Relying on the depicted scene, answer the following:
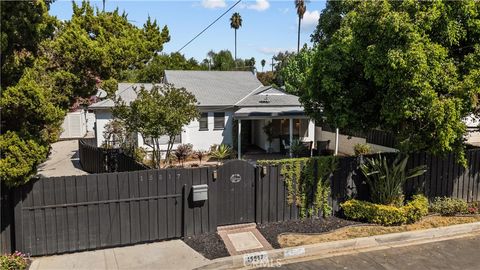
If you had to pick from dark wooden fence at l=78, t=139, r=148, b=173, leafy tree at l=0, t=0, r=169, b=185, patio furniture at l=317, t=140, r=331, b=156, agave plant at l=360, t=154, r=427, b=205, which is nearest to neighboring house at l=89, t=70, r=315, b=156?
patio furniture at l=317, t=140, r=331, b=156

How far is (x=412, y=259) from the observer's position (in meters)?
8.23

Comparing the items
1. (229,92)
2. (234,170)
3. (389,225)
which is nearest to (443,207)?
(389,225)

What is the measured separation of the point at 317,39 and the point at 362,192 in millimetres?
11648

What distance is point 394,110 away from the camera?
30.5 feet

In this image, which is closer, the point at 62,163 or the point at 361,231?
the point at 361,231

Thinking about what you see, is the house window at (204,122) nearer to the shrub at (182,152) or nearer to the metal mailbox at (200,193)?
the shrub at (182,152)

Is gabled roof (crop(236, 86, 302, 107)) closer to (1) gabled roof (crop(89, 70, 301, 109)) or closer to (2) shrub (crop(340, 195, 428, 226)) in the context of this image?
(1) gabled roof (crop(89, 70, 301, 109))

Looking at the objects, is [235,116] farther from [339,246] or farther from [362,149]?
[339,246]

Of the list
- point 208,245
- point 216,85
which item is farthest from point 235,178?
point 216,85

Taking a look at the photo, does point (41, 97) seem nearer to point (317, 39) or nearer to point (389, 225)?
point (389, 225)

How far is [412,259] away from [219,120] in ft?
46.9

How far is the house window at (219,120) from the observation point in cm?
2125

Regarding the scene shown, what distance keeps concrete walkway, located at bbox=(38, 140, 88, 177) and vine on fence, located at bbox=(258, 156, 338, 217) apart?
384 inches

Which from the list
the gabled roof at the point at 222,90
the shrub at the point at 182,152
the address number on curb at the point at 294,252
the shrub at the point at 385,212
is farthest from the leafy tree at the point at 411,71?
the gabled roof at the point at 222,90
